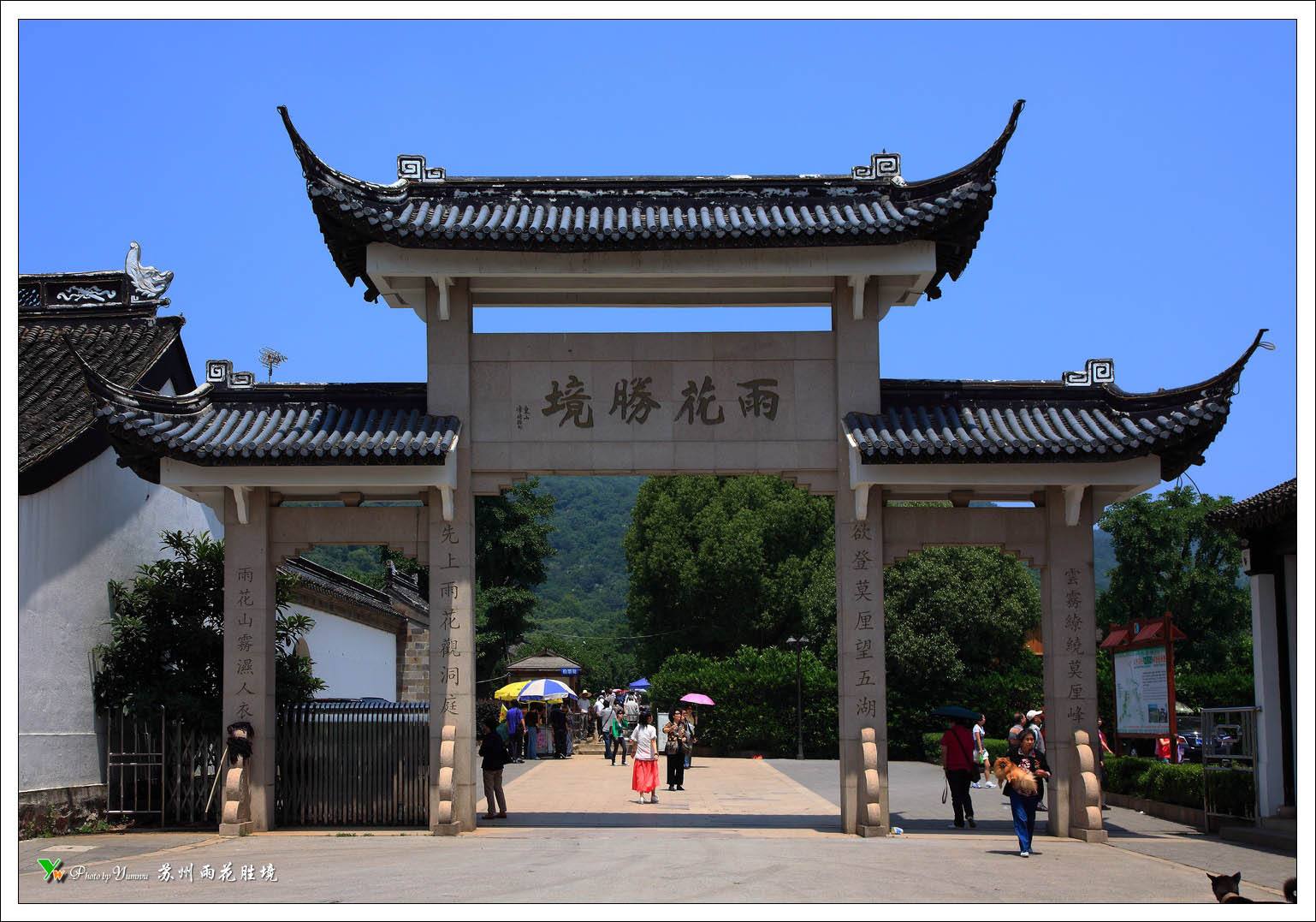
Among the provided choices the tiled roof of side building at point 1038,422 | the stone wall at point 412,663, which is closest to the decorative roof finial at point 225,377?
the tiled roof of side building at point 1038,422

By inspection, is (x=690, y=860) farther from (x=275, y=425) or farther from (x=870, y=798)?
(x=275, y=425)

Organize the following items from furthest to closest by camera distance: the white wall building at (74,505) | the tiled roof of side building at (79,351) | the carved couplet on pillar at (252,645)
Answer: the tiled roof of side building at (79,351) → the carved couplet on pillar at (252,645) → the white wall building at (74,505)

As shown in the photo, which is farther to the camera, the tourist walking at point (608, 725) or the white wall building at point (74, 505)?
the tourist walking at point (608, 725)

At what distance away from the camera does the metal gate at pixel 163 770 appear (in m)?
15.7

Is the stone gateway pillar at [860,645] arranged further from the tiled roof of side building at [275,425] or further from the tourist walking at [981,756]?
the tourist walking at [981,756]

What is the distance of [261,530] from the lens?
15469 mm

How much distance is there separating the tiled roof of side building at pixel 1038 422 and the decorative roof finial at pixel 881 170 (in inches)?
96.7

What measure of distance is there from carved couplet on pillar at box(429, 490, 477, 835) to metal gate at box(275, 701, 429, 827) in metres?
0.80

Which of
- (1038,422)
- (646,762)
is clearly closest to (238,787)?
(646,762)

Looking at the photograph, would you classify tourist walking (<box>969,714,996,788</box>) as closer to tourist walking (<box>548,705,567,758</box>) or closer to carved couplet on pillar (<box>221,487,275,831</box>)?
tourist walking (<box>548,705,567,758</box>)

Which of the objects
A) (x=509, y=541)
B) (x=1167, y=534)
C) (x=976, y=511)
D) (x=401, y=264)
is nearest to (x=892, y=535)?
(x=976, y=511)

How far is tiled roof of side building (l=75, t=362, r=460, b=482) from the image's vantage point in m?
14.6

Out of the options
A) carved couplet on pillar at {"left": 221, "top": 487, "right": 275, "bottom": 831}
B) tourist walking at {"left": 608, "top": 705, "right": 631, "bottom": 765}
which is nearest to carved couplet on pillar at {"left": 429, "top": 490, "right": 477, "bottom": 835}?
carved couplet on pillar at {"left": 221, "top": 487, "right": 275, "bottom": 831}

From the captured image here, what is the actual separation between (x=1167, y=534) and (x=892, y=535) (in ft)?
105
